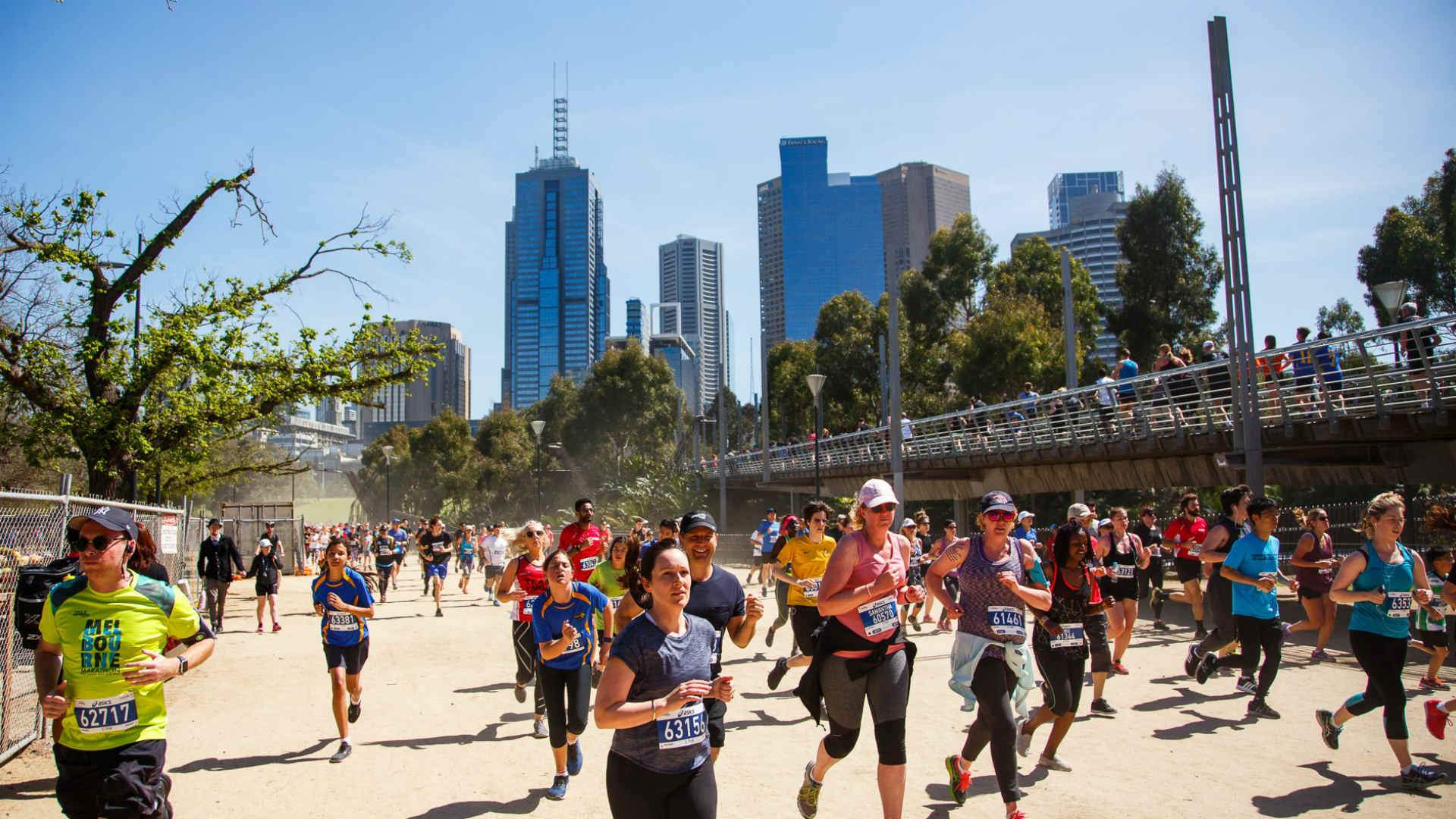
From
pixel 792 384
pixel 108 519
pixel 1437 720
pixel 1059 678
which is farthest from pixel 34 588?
pixel 792 384

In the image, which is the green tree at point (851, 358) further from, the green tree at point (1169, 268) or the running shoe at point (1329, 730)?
the running shoe at point (1329, 730)

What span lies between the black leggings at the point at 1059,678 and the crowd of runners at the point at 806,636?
0.01 metres

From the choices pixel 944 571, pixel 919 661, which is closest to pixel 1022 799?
pixel 944 571

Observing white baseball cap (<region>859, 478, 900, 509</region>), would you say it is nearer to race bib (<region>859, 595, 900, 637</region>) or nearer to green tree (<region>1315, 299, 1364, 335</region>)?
race bib (<region>859, 595, 900, 637</region>)

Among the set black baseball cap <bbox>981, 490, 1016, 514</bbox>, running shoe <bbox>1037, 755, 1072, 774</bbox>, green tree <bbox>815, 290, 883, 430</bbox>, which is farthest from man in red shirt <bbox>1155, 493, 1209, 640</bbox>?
green tree <bbox>815, 290, 883, 430</bbox>

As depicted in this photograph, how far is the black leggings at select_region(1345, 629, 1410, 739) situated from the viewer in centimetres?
639

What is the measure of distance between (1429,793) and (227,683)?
11759 millimetres

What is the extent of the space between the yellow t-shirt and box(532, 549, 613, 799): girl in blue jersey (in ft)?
8.01

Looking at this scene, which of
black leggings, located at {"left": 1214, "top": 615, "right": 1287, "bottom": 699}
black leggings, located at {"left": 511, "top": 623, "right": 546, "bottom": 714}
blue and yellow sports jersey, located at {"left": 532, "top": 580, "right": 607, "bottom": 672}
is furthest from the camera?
black leggings, located at {"left": 511, "top": 623, "right": 546, "bottom": 714}

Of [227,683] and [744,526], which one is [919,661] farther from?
[744,526]

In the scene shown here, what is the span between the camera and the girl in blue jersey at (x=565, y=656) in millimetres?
6695

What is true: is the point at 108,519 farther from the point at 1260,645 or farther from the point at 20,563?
the point at 1260,645

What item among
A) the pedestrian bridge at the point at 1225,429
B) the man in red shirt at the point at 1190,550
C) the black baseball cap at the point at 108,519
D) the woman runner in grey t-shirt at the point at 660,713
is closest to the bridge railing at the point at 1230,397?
the pedestrian bridge at the point at 1225,429

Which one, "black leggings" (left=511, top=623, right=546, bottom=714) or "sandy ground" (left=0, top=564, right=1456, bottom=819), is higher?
"black leggings" (left=511, top=623, right=546, bottom=714)
